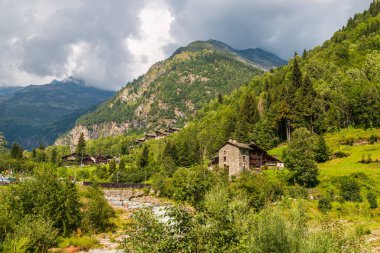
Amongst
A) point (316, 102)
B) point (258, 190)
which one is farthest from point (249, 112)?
point (258, 190)

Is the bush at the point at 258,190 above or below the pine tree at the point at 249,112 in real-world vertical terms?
below

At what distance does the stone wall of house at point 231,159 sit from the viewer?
310 feet

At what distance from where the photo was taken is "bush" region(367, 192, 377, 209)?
185ft

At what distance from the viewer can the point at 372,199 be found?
189 ft

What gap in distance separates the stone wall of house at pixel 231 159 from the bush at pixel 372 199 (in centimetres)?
3854

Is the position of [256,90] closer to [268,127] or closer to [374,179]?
[268,127]

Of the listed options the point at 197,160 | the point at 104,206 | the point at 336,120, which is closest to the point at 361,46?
the point at 336,120

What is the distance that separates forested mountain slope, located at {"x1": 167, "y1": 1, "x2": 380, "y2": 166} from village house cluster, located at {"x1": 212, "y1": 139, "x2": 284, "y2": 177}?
597 inches

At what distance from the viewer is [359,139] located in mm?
92250

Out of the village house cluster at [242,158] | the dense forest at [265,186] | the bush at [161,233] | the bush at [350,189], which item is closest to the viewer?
the bush at [161,233]

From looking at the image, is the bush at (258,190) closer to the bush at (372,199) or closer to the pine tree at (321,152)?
the bush at (372,199)

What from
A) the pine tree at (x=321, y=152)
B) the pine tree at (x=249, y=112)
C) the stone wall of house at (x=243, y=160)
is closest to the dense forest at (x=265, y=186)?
the pine tree at (x=321, y=152)

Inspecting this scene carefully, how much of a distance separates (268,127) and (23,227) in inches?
3536

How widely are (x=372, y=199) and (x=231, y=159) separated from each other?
4334 cm
